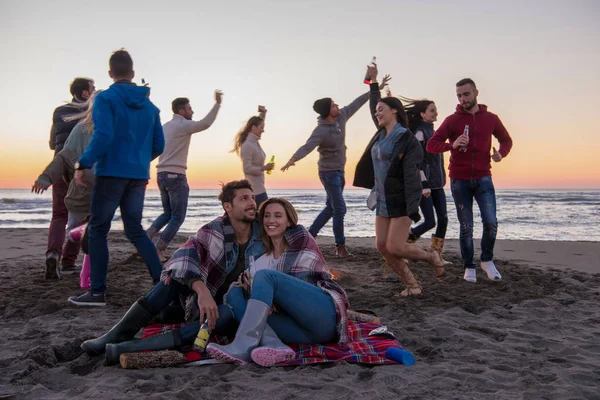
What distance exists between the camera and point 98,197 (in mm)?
4152

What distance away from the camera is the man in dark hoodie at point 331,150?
22.4 feet

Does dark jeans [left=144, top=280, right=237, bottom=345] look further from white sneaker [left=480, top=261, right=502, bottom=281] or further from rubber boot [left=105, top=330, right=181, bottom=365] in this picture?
white sneaker [left=480, top=261, right=502, bottom=281]

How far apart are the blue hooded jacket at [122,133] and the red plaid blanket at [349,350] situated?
1.43m

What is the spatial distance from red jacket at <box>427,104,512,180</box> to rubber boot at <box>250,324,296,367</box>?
333cm

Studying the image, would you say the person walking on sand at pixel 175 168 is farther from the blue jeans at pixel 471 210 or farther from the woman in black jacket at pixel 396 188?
the blue jeans at pixel 471 210

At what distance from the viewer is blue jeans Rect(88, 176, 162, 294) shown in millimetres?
4164

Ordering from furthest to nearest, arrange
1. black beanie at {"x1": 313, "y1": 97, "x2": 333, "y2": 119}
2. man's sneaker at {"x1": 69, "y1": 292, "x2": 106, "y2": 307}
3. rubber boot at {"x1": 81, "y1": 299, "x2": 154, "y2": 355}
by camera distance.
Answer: black beanie at {"x1": 313, "y1": 97, "x2": 333, "y2": 119}
man's sneaker at {"x1": 69, "y1": 292, "x2": 106, "y2": 307}
rubber boot at {"x1": 81, "y1": 299, "x2": 154, "y2": 355}

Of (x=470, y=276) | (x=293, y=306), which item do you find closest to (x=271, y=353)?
(x=293, y=306)

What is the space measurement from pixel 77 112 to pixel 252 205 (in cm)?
317

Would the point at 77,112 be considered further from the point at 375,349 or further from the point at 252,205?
the point at 375,349

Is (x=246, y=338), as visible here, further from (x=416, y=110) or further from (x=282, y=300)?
(x=416, y=110)

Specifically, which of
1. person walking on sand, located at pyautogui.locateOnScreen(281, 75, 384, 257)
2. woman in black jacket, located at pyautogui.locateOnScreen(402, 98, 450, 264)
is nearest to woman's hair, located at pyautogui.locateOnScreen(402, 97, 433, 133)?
woman in black jacket, located at pyautogui.locateOnScreen(402, 98, 450, 264)

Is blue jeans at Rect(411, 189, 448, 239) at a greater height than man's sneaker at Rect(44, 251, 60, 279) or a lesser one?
greater

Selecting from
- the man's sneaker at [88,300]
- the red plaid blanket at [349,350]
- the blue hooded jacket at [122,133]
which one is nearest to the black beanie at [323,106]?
the blue hooded jacket at [122,133]
